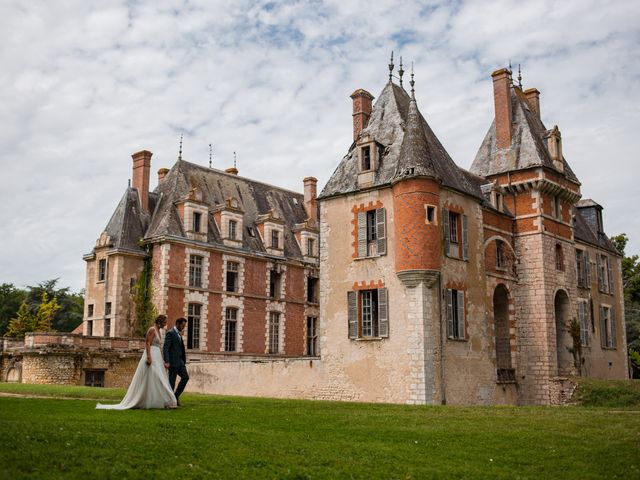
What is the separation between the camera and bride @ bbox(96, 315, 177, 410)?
12.3 metres

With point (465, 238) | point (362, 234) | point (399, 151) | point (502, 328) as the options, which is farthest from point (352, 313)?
point (502, 328)

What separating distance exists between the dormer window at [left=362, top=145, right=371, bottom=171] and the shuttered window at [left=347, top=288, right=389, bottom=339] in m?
4.62

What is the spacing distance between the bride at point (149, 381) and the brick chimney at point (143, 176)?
2375 cm

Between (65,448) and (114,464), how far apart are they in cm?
83

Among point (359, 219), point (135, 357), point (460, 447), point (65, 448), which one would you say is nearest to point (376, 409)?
point (460, 447)

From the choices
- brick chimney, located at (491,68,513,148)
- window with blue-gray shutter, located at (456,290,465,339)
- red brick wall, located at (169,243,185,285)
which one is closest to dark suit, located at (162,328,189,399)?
window with blue-gray shutter, located at (456,290,465,339)

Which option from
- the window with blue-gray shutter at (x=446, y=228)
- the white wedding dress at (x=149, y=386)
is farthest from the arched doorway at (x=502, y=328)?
the white wedding dress at (x=149, y=386)

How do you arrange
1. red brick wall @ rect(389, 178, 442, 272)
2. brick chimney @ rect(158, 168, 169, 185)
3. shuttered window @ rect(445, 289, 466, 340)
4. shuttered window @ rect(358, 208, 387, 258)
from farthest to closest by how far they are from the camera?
brick chimney @ rect(158, 168, 169, 185) → shuttered window @ rect(358, 208, 387, 258) → shuttered window @ rect(445, 289, 466, 340) → red brick wall @ rect(389, 178, 442, 272)

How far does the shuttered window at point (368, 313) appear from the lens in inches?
919

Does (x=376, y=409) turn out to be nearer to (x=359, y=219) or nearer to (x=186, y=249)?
(x=359, y=219)

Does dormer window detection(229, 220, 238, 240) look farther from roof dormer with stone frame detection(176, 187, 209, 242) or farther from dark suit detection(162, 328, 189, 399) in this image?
dark suit detection(162, 328, 189, 399)

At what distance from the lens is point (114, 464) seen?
744 cm

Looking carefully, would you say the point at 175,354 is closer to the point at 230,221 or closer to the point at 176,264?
the point at 176,264

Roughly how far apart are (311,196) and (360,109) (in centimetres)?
1427
